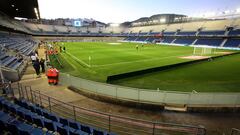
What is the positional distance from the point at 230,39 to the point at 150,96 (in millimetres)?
56765

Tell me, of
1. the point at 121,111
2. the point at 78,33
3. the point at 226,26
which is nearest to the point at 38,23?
the point at 78,33

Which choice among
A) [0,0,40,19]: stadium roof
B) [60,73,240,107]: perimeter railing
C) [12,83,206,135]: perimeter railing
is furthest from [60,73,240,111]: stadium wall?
[0,0,40,19]: stadium roof

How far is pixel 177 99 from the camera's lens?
964 cm

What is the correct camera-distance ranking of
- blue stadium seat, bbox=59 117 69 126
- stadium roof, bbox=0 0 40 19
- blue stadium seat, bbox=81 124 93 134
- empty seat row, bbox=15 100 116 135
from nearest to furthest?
empty seat row, bbox=15 100 116 135 → blue stadium seat, bbox=81 124 93 134 → blue stadium seat, bbox=59 117 69 126 → stadium roof, bbox=0 0 40 19

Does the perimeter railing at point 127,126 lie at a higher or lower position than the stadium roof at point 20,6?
lower

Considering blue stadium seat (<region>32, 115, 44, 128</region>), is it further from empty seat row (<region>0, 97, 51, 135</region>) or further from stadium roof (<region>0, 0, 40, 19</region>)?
stadium roof (<region>0, 0, 40, 19</region>)

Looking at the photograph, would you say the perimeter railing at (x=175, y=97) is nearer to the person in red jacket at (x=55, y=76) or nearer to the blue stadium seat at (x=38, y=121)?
the blue stadium seat at (x=38, y=121)

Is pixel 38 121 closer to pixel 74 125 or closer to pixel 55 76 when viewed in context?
pixel 74 125

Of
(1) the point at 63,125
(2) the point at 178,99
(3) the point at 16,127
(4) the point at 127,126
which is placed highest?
(3) the point at 16,127

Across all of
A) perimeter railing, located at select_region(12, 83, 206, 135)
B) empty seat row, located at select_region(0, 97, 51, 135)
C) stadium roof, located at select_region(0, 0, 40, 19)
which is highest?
stadium roof, located at select_region(0, 0, 40, 19)

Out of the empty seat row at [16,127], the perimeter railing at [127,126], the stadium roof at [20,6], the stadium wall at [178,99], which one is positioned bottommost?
the perimeter railing at [127,126]

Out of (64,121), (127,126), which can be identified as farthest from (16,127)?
(127,126)

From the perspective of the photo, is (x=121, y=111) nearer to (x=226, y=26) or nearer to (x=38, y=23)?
(x=226, y=26)

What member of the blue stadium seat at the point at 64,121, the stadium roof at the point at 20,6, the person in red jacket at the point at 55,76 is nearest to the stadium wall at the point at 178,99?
the blue stadium seat at the point at 64,121
